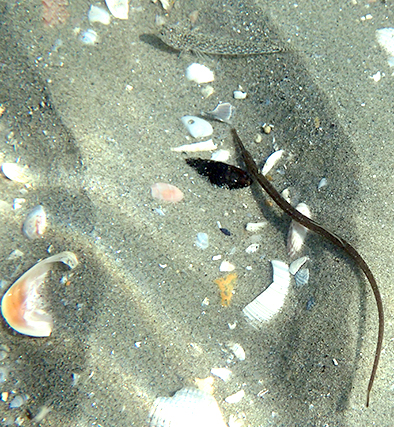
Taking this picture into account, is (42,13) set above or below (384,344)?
above

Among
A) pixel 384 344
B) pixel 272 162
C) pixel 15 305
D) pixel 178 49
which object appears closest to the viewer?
pixel 15 305

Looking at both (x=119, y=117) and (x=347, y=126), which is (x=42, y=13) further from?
(x=347, y=126)

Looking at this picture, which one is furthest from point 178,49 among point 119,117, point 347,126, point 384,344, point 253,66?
point 384,344

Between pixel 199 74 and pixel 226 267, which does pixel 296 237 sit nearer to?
pixel 226 267

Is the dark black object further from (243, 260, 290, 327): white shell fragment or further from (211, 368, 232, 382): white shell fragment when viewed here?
(211, 368, 232, 382): white shell fragment

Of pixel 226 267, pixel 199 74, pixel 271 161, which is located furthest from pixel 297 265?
pixel 199 74

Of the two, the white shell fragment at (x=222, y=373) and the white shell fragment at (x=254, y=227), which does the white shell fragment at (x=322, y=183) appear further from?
the white shell fragment at (x=222, y=373)
